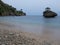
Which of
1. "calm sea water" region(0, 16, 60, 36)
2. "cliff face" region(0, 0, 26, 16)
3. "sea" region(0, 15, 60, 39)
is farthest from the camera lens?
"cliff face" region(0, 0, 26, 16)

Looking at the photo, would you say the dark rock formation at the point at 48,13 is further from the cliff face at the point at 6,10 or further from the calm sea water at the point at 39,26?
the cliff face at the point at 6,10

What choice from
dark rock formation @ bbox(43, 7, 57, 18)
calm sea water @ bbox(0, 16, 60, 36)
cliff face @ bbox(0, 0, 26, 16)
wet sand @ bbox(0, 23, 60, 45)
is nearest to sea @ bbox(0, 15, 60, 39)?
calm sea water @ bbox(0, 16, 60, 36)

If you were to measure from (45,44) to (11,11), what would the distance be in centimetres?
14150

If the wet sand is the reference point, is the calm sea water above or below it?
below

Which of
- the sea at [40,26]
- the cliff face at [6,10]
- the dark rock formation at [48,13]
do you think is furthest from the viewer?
the cliff face at [6,10]

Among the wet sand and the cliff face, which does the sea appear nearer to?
the wet sand

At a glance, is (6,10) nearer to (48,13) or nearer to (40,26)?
(48,13)

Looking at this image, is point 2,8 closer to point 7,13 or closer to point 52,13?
point 7,13

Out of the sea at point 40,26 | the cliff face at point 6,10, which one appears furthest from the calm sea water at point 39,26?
the cliff face at point 6,10

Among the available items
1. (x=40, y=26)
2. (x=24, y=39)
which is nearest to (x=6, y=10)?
(x=40, y=26)

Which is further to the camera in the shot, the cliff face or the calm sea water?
the cliff face

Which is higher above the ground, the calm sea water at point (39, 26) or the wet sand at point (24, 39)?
the wet sand at point (24, 39)

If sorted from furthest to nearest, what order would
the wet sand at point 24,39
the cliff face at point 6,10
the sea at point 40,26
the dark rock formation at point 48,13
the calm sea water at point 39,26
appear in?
1. the cliff face at point 6,10
2. the dark rock formation at point 48,13
3. the calm sea water at point 39,26
4. the sea at point 40,26
5. the wet sand at point 24,39

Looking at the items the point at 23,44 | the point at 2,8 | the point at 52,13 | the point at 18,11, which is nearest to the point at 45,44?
the point at 23,44
